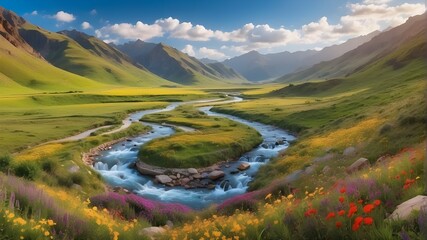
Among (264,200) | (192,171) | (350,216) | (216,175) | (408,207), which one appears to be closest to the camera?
(408,207)

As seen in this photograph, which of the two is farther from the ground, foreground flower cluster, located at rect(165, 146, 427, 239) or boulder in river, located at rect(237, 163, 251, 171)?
foreground flower cluster, located at rect(165, 146, 427, 239)

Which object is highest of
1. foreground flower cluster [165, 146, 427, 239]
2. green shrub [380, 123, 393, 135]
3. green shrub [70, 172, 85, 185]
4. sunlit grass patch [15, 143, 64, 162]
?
foreground flower cluster [165, 146, 427, 239]

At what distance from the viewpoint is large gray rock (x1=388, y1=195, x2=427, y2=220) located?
7105 millimetres

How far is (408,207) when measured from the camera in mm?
7418

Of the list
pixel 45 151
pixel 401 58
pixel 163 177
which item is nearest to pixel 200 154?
pixel 163 177

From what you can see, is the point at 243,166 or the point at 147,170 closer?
the point at 243,166

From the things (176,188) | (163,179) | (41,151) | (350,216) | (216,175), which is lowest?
(176,188)

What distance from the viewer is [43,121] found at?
87250 mm

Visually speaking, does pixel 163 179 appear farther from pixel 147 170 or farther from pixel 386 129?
pixel 386 129

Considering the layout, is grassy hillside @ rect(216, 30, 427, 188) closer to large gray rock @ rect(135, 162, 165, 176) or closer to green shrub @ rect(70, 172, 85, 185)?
large gray rock @ rect(135, 162, 165, 176)

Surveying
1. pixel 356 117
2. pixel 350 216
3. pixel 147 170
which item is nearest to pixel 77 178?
pixel 147 170

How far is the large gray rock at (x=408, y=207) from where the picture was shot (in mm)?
7105

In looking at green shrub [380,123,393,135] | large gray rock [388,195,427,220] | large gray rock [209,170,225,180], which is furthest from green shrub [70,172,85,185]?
large gray rock [388,195,427,220]

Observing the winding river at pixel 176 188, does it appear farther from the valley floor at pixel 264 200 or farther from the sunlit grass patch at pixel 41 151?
the sunlit grass patch at pixel 41 151
